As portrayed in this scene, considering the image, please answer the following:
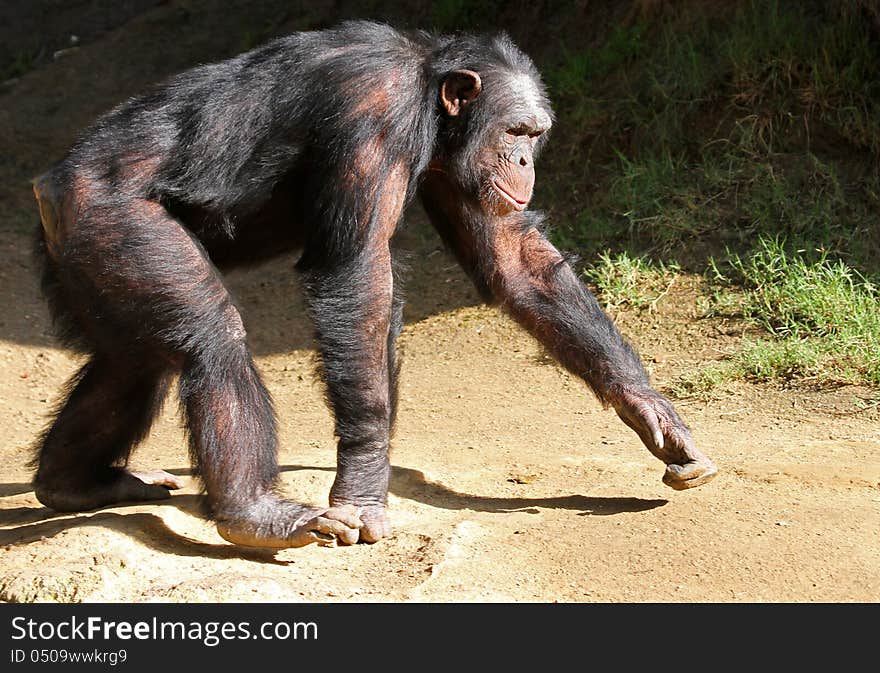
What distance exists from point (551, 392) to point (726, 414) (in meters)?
1.28

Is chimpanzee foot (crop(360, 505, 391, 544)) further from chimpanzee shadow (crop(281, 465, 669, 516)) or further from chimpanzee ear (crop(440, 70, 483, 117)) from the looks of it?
chimpanzee ear (crop(440, 70, 483, 117))

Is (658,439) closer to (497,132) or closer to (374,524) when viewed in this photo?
(374,524)

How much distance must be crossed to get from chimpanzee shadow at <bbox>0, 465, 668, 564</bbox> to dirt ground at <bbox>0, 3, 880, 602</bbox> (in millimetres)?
16

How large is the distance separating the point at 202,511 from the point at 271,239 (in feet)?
4.46

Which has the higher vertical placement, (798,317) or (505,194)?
(505,194)

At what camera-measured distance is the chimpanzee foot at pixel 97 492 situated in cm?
550

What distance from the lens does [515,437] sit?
6684 mm

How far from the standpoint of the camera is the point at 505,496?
5.55 metres

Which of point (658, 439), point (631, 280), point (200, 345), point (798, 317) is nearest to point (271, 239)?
point (200, 345)

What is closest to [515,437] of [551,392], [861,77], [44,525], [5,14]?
[551,392]

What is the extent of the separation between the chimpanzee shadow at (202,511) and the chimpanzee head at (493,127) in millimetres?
1431

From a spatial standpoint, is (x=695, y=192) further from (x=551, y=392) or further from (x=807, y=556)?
(x=807, y=556)

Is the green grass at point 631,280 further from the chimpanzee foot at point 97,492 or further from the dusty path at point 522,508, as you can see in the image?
the chimpanzee foot at point 97,492

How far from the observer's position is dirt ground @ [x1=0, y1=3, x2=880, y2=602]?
14.3 ft
